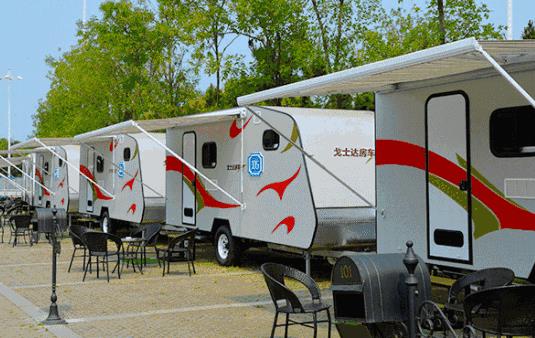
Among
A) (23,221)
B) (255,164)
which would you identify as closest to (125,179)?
(23,221)

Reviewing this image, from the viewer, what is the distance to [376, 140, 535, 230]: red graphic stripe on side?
6.73 meters

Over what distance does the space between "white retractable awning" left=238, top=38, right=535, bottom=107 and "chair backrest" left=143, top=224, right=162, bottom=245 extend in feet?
15.3

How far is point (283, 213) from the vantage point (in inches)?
426

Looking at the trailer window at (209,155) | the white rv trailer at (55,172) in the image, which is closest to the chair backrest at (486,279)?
the trailer window at (209,155)

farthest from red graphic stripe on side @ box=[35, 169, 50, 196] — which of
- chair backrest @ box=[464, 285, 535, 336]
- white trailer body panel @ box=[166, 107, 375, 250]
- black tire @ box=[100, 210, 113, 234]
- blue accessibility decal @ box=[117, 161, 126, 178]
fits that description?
chair backrest @ box=[464, 285, 535, 336]

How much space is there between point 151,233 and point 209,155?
74.2 inches

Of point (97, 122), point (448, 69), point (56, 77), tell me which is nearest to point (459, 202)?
point (448, 69)

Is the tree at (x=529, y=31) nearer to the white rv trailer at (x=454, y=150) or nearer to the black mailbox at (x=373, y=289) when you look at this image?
the white rv trailer at (x=454, y=150)

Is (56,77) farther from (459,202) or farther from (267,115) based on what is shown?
(459,202)

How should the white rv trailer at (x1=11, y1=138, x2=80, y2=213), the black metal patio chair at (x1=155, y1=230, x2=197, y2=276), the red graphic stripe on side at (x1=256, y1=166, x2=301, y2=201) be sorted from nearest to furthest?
the red graphic stripe on side at (x1=256, y1=166, x2=301, y2=201), the black metal patio chair at (x1=155, y1=230, x2=197, y2=276), the white rv trailer at (x1=11, y1=138, x2=80, y2=213)

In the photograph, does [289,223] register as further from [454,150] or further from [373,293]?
[373,293]

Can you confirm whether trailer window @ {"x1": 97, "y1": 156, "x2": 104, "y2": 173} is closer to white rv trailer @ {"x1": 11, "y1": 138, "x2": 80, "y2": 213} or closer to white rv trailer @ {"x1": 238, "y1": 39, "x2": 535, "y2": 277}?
white rv trailer @ {"x1": 11, "y1": 138, "x2": 80, "y2": 213}

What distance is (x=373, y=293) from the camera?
511 cm

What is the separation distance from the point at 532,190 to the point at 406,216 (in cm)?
185
